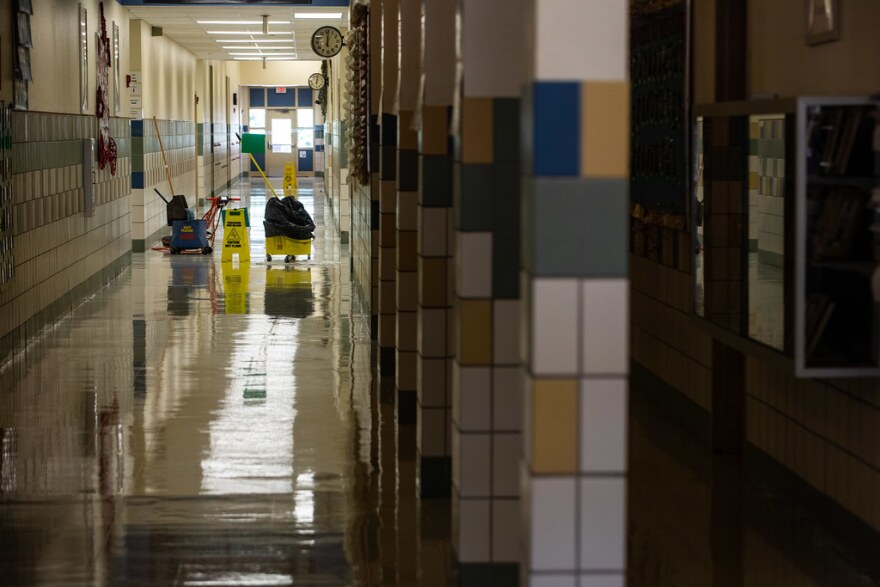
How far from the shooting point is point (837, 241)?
4.52 m

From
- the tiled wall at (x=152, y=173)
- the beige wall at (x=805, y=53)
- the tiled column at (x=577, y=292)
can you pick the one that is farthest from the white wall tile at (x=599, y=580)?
the tiled wall at (x=152, y=173)

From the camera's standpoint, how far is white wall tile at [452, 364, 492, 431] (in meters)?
4.17

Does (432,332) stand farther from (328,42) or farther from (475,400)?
(328,42)

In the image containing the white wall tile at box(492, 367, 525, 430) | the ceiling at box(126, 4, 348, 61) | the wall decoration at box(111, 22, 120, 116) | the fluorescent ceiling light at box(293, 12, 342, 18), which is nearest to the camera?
the white wall tile at box(492, 367, 525, 430)

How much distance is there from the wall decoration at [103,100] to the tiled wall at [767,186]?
30.1 ft

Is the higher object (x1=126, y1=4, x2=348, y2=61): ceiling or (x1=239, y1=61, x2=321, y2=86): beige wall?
(x1=239, y1=61, x2=321, y2=86): beige wall

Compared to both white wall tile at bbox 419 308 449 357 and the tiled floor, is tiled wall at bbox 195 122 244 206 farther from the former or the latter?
white wall tile at bbox 419 308 449 357

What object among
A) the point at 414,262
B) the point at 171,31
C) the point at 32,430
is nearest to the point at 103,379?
the point at 32,430

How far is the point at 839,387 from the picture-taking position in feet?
15.9

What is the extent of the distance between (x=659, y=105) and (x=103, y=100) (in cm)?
813

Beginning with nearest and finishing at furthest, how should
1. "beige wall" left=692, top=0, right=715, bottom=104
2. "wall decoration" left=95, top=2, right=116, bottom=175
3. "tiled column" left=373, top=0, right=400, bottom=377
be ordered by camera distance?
"beige wall" left=692, top=0, right=715, bottom=104, "tiled column" left=373, top=0, right=400, bottom=377, "wall decoration" left=95, top=2, right=116, bottom=175

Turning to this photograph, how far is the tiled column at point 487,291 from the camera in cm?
414

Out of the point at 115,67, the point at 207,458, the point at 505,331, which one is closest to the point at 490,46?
the point at 505,331

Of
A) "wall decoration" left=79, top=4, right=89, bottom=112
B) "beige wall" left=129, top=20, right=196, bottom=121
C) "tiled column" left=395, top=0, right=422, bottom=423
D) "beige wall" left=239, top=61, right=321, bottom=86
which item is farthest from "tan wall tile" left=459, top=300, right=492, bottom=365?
"beige wall" left=239, top=61, right=321, bottom=86
